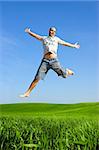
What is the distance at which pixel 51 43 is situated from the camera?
487cm

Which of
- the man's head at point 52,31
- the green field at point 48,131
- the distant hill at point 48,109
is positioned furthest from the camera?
the distant hill at point 48,109

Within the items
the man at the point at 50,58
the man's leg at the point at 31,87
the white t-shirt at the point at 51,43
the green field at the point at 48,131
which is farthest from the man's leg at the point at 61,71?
the green field at the point at 48,131

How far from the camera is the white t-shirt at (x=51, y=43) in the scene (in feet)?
16.0

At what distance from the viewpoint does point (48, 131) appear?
423 centimetres

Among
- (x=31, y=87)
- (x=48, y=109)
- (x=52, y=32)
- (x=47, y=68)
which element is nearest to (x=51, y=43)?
(x=52, y=32)

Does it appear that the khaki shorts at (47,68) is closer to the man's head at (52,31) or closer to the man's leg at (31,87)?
the man's leg at (31,87)

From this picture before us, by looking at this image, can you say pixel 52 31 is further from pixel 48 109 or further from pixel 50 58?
pixel 48 109

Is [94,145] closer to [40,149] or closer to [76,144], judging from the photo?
[76,144]

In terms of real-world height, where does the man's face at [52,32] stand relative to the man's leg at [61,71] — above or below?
above

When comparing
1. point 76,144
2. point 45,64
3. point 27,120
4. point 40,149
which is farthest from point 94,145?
point 45,64

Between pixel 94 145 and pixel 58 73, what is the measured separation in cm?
105

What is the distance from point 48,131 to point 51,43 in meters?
1.11

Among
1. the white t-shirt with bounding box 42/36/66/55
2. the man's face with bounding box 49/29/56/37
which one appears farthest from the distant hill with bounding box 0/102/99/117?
the man's face with bounding box 49/29/56/37

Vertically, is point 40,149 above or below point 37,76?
below
